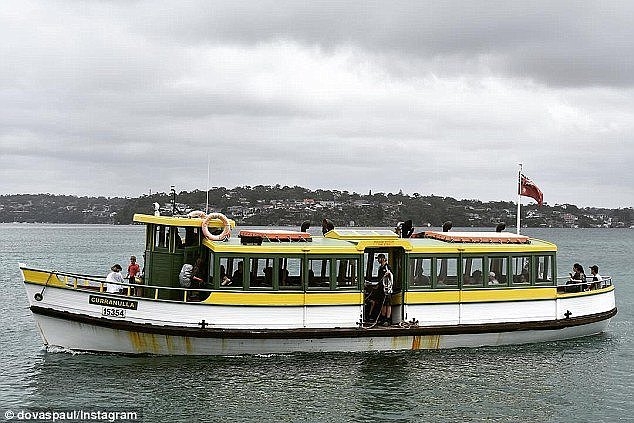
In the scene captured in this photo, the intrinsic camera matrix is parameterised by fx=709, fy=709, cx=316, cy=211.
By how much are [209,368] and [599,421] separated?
9.80 metres

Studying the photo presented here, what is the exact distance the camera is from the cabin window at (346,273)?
20172 mm

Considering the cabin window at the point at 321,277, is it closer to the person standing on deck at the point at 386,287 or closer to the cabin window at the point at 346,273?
the cabin window at the point at 346,273

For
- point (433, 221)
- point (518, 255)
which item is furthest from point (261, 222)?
point (518, 255)

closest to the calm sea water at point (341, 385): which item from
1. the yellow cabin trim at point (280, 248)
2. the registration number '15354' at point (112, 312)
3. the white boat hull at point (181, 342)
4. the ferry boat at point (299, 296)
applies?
the white boat hull at point (181, 342)

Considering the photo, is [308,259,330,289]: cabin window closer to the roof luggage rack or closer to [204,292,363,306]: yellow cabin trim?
[204,292,363,306]: yellow cabin trim

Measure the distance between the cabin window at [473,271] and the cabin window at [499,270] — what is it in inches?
15.4

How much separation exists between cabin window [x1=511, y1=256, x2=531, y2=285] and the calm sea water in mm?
2067

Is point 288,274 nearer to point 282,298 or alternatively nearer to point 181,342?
point 282,298

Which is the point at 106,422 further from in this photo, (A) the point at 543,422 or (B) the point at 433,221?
(B) the point at 433,221

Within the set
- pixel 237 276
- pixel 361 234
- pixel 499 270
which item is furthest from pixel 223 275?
pixel 499 270

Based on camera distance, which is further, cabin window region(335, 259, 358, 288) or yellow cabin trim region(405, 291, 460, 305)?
yellow cabin trim region(405, 291, 460, 305)

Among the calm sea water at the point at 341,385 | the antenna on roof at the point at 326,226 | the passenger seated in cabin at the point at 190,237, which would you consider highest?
the antenna on roof at the point at 326,226

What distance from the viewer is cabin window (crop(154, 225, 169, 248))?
803 inches

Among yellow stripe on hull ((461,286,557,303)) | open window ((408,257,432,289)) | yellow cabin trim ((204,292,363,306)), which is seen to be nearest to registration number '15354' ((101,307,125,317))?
yellow cabin trim ((204,292,363,306))
